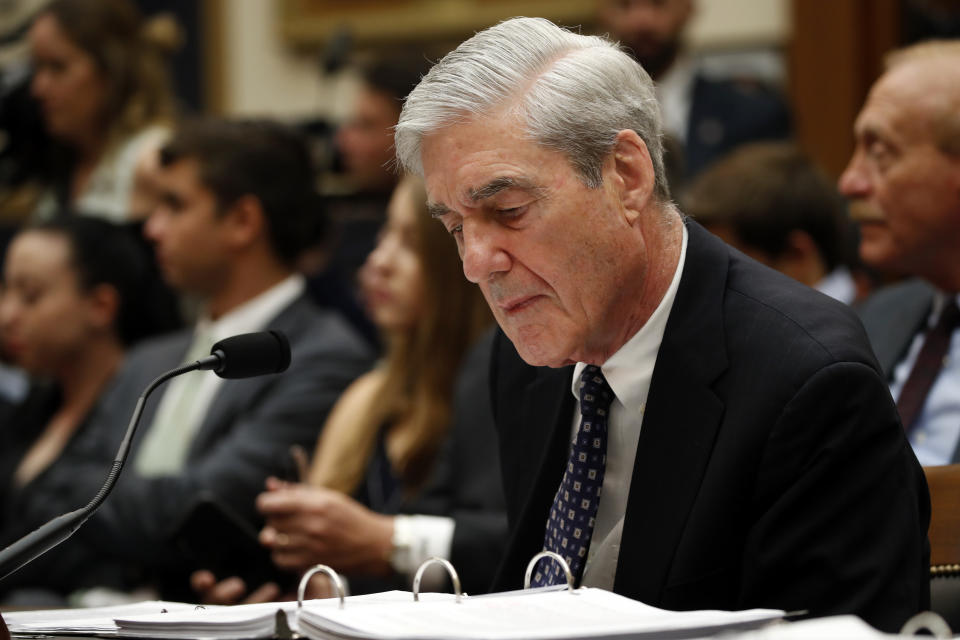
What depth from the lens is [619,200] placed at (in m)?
1.72

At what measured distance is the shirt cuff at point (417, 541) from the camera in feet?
8.76

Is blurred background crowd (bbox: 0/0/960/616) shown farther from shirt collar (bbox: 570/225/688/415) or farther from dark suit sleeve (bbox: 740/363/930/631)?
dark suit sleeve (bbox: 740/363/930/631)

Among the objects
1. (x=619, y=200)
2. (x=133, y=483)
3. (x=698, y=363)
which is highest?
(x=619, y=200)

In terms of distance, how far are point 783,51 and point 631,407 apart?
11.9 ft

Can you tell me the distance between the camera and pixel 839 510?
1.51 metres

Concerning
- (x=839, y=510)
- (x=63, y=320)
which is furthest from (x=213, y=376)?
(x=839, y=510)

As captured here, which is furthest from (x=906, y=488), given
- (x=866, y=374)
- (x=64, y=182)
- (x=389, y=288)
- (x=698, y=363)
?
(x=64, y=182)

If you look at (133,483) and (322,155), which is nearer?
(133,483)

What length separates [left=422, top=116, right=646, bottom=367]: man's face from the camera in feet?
5.43

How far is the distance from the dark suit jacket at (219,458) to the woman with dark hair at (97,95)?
1.04m

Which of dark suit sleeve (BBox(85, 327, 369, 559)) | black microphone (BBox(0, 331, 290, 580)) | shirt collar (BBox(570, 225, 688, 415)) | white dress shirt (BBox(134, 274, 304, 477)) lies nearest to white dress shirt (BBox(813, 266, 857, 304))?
dark suit sleeve (BBox(85, 327, 369, 559))

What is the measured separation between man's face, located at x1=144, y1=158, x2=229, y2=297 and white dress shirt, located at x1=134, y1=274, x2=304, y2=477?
12cm

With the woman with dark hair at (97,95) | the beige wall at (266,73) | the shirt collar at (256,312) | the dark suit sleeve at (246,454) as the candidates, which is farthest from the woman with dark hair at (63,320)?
the beige wall at (266,73)

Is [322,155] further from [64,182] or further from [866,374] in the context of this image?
[866,374]
